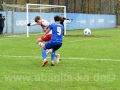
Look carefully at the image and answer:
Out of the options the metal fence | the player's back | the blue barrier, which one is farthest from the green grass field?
the metal fence

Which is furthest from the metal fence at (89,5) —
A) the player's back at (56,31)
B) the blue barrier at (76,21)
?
the player's back at (56,31)

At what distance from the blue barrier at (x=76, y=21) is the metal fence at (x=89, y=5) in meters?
1.46

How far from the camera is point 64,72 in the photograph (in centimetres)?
1009

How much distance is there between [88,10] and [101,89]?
4427 centimetres

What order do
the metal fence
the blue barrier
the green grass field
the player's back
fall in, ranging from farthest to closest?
the metal fence, the blue barrier, the player's back, the green grass field

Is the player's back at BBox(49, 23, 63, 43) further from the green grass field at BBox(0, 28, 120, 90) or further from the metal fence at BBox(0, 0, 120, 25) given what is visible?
the metal fence at BBox(0, 0, 120, 25)

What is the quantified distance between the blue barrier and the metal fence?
1.46 m

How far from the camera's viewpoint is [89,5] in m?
52.4

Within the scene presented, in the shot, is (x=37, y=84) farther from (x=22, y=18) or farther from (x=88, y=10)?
(x=88, y=10)

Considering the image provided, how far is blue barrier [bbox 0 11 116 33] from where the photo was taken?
111 ft

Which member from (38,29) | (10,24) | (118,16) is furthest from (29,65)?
(118,16)

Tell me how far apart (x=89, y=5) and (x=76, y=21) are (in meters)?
8.32

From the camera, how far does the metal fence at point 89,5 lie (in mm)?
44000

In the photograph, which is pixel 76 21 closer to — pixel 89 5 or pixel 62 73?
pixel 89 5
